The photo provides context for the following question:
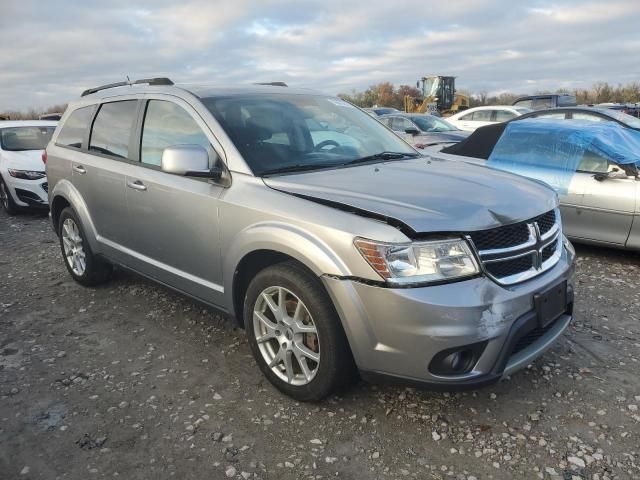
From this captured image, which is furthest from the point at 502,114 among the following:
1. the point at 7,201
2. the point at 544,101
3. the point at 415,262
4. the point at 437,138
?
the point at 415,262

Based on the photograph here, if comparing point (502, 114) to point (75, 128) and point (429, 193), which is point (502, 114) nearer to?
point (75, 128)

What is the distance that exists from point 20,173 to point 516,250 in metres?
8.85

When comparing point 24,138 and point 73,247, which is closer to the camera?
point 73,247

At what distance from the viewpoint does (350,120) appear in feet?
13.7

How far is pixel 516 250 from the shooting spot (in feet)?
9.00

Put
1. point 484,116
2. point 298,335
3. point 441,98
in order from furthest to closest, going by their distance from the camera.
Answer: point 441,98, point 484,116, point 298,335

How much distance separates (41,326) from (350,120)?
9.69 ft

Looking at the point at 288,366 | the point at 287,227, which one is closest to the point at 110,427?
the point at 288,366

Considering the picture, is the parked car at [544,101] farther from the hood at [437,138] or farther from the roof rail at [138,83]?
the roof rail at [138,83]

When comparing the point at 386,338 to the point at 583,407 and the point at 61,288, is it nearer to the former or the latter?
the point at 583,407

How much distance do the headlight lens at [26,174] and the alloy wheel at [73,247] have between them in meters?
4.48

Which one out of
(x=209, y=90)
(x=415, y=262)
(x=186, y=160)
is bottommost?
(x=415, y=262)

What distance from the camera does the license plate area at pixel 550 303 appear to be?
8.98 ft

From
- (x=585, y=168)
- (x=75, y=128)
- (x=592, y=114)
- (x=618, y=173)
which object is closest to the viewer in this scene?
(x=75, y=128)
